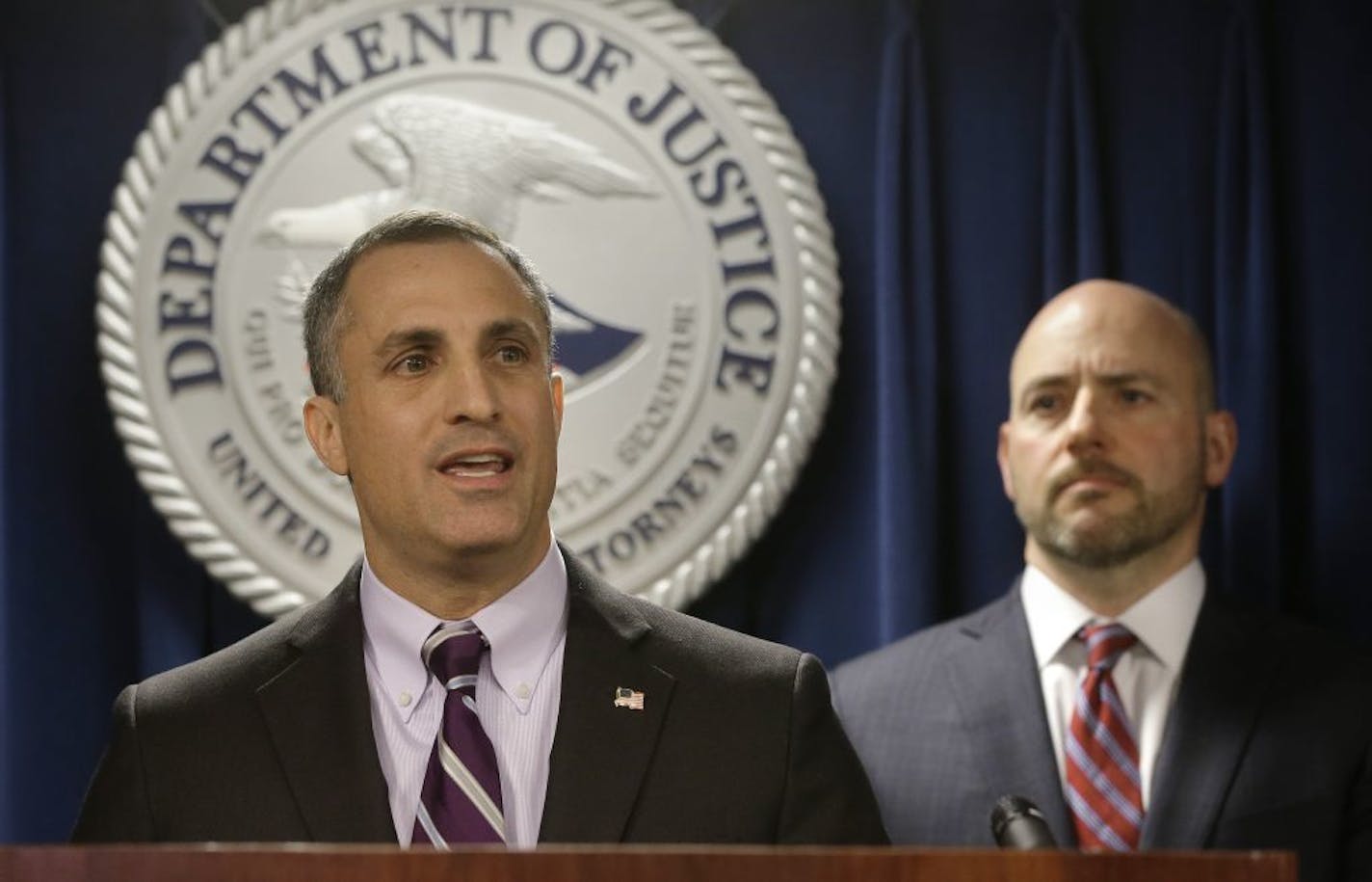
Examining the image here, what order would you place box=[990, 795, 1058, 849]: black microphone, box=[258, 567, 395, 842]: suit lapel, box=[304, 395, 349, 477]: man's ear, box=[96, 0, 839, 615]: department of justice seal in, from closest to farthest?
box=[990, 795, 1058, 849]: black microphone, box=[258, 567, 395, 842]: suit lapel, box=[304, 395, 349, 477]: man's ear, box=[96, 0, 839, 615]: department of justice seal

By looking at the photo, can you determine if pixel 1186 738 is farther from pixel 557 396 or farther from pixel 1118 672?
pixel 557 396

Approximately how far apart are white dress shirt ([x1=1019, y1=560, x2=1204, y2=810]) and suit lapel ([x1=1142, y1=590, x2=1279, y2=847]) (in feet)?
0.10

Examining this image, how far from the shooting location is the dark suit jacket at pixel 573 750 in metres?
1.73

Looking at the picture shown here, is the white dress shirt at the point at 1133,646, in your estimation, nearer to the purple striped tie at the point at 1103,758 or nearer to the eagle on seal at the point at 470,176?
the purple striped tie at the point at 1103,758

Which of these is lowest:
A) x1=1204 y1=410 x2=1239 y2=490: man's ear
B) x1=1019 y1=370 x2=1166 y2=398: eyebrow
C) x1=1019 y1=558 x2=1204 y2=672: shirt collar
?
x1=1019 y1=558 x2=1204 y2=672: shirt collar

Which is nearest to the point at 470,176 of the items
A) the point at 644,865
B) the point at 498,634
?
the point at 498,634

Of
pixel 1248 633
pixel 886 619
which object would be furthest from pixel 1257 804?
pixel 886 619

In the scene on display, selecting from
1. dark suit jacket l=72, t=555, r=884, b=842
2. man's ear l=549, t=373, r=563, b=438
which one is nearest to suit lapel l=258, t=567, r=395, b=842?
dark suit jacket l=72, t=555, r=884, b=842

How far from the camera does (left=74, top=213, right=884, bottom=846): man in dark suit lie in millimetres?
1738

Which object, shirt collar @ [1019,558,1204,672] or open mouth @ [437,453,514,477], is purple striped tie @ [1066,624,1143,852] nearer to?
shirt collar @ [1019,558,1204,672]

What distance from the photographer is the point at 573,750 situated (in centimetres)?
174

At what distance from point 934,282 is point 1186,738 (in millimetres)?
807

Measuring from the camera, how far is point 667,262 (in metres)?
3.11

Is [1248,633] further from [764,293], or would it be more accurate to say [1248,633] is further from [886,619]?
[764,293]
